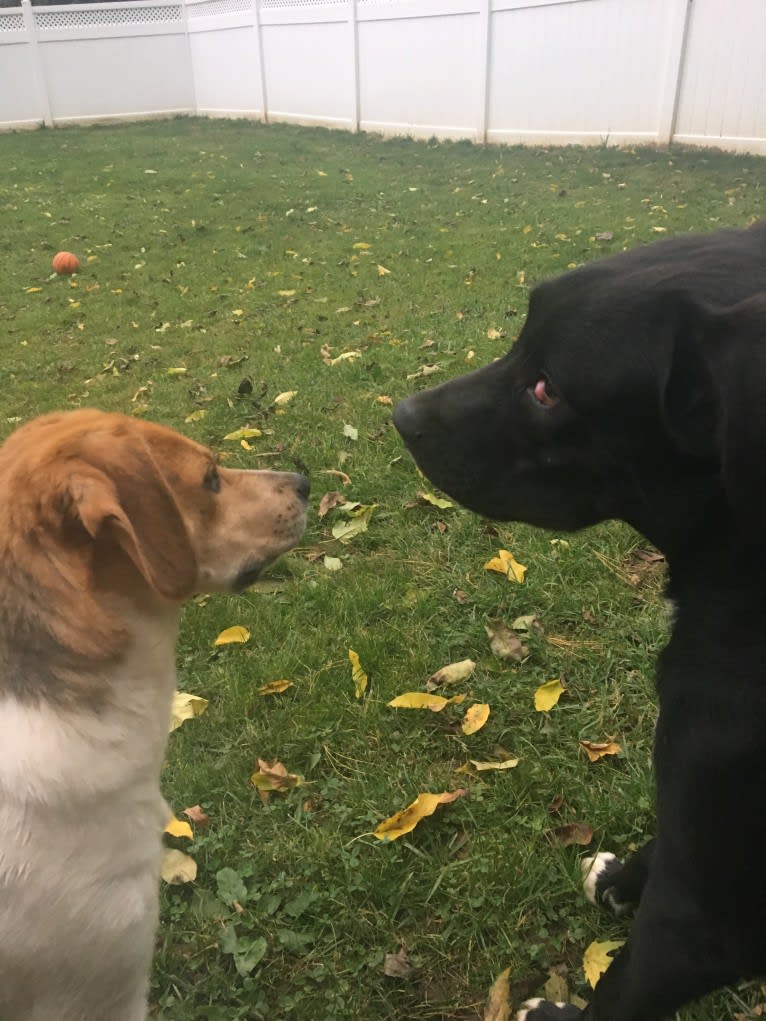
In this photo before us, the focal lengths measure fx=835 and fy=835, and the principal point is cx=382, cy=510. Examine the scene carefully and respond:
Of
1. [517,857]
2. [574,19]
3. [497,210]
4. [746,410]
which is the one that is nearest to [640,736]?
[517,857]

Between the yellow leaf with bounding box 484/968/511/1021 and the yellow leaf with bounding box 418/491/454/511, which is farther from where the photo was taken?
the yellow leaf with bounding box 418/491/454/511

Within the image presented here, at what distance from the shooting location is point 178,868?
8.41 feet

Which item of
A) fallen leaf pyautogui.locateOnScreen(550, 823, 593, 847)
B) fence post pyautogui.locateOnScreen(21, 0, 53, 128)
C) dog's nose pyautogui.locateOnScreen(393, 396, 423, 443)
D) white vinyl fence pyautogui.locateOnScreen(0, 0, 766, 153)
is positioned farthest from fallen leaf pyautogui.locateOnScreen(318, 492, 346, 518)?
fence post pyautogui.locateOnScreen(21, 0, 53, 128)

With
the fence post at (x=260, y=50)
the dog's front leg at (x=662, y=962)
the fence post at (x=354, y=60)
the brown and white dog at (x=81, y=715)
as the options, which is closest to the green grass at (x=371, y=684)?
the dog's front leg at (x=662, y=962)

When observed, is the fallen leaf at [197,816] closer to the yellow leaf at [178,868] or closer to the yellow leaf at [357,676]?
the yellow leaf at [178,868]

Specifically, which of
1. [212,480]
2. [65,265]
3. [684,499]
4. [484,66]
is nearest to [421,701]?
[212,480]

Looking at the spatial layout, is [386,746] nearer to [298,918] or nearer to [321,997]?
[298,918]

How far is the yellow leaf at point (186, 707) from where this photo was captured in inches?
122

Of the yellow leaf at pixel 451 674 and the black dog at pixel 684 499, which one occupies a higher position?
the black dog at pixel 684 499

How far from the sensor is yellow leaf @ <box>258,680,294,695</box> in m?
3.19

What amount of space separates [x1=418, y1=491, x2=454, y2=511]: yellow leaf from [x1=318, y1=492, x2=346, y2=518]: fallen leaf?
0.41 meters

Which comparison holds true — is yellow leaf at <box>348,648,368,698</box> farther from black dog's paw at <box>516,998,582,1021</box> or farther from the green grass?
black dog's paw at <box>516,998,582,1021</box>

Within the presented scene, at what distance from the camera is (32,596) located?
1836 mm

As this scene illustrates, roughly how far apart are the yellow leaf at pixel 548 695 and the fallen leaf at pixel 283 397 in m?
2.96
